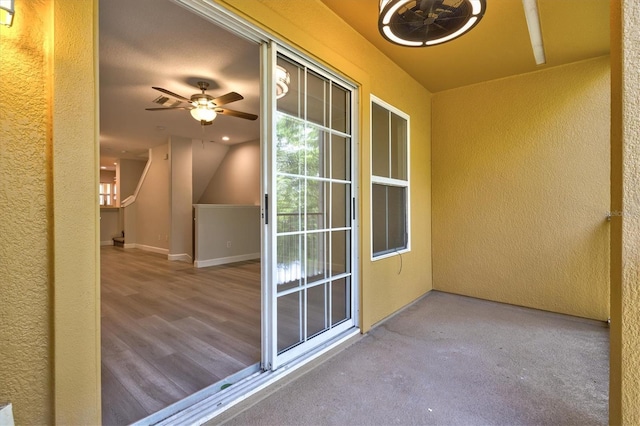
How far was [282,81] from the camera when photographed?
2082 millimetres

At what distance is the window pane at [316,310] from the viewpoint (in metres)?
2.29

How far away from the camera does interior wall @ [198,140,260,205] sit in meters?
7.13

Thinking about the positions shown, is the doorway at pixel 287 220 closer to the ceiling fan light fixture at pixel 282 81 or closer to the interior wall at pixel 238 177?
the ceiling fan light fixture at pixel 282 81

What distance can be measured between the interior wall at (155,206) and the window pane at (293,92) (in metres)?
5.23

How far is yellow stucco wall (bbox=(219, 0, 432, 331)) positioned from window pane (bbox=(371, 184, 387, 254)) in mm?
171

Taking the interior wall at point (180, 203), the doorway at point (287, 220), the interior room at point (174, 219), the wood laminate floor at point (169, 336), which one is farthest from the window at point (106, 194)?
the doorway at point (287, 220)

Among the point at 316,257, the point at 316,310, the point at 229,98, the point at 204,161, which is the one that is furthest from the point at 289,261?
the point at 204,161

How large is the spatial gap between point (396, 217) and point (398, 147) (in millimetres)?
811

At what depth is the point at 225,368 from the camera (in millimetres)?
2057

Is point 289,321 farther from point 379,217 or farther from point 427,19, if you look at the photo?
point 427,19

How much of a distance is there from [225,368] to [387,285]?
1.77 metres

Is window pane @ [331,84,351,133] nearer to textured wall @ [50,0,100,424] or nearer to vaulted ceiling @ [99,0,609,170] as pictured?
vaulted ceiling @ [99,0,609,170]

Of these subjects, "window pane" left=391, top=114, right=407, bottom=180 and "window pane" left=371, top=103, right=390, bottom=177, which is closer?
"window pane" left=371, top=103, right=390, bottom=177

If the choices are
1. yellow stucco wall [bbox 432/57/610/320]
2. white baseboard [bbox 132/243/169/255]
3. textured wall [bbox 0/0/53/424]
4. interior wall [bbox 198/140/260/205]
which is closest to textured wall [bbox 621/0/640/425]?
textured wall [bbox 0/0/53/424]
